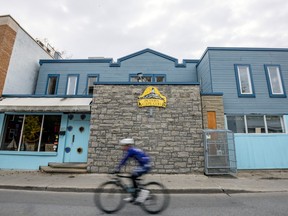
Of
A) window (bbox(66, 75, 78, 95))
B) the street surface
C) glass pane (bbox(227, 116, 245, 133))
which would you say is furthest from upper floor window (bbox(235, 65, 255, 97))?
window (bbox(66, 75, 78, 95))

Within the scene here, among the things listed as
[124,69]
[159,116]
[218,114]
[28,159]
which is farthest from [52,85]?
[218,114]

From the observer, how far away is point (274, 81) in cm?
1208

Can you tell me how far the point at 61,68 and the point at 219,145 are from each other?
1391 centimetres

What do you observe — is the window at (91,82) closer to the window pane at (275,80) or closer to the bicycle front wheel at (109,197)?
the bicycle front wheel at (109,197)

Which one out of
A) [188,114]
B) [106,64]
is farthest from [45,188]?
[106,64]

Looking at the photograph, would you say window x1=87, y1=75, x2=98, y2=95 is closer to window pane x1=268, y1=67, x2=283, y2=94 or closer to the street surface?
the street surface

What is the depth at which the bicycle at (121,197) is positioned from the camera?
464cm

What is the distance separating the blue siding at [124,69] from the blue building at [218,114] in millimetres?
1716

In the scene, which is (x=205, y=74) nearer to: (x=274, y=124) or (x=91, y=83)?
(x=274, y=124)

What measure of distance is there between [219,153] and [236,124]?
3025 mm

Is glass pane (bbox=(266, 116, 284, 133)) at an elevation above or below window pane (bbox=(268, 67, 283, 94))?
below

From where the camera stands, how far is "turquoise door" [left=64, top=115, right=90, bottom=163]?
10.5 m

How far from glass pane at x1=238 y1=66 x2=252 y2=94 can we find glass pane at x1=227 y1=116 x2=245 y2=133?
1962 millimetres

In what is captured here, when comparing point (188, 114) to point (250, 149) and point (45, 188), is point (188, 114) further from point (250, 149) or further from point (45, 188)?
point (45, 188)
